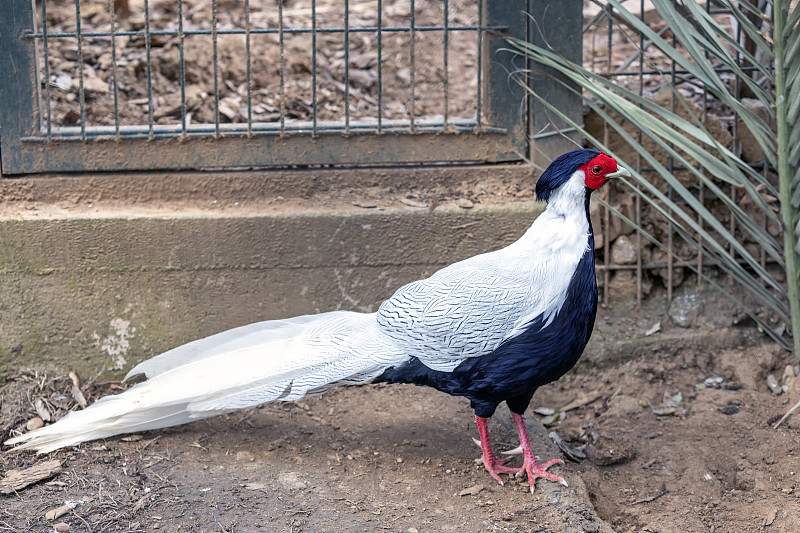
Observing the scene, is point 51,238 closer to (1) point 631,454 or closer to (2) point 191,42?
(2) point 191,42

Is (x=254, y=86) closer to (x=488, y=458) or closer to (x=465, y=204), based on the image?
(x=465, y=204)

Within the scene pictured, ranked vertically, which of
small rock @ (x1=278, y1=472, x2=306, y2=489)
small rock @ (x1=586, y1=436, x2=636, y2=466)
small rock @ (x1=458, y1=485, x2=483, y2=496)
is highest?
small rock @ (x1=278, y1=472, x2=306, y2=489)

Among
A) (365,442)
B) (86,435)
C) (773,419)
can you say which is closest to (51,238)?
(86,435)

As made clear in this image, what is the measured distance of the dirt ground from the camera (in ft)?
9.53

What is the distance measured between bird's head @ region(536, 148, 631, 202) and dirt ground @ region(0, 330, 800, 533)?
1.11 meters

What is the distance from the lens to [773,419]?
355 cm

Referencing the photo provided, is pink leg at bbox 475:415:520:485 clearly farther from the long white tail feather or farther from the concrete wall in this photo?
the concrete wall

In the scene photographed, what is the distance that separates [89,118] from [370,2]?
261cm

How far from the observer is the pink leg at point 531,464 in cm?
304

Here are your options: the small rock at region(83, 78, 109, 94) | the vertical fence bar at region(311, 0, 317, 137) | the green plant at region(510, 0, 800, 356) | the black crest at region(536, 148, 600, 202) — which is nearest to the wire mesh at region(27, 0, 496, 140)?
the small rock at region(83, 78, 109, 94)

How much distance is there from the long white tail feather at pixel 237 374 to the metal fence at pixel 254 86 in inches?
39.7

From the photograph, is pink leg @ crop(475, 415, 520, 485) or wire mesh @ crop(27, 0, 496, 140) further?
wire mesh @ crop(27, 0, 496, 140)

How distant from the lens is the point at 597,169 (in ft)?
9.29

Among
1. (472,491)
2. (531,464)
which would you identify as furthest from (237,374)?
(531,464)
